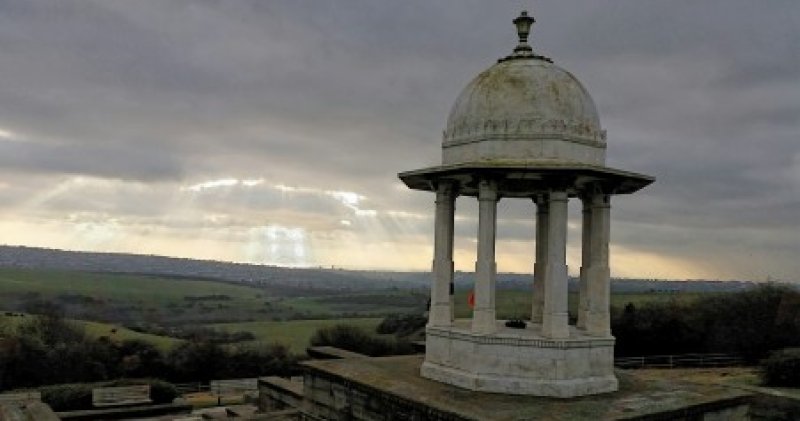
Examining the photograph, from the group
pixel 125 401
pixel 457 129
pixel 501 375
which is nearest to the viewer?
pixel 501 375

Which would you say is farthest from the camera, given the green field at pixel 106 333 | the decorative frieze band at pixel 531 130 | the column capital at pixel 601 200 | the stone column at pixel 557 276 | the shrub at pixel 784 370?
the green field at pixel 106 333

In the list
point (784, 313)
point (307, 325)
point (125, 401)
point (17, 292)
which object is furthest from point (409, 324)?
point (17, 292)

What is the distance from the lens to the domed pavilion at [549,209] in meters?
12.8

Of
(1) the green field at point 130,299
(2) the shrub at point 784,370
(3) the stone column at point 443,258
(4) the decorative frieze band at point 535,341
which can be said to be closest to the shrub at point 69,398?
(3) the stone column at point 443,258

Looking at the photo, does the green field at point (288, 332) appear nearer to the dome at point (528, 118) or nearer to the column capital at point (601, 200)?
the column capital at point (601, 200)

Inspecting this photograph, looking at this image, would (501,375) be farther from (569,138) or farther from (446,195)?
(569,138)

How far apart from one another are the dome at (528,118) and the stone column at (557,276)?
1.05 meters

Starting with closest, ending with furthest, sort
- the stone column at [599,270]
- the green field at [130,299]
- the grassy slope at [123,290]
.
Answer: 1. the stone column at [599,270]
2. the green field at [130,299]
3. the grassy slope at [123,290]

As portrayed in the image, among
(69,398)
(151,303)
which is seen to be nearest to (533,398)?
(69,398)

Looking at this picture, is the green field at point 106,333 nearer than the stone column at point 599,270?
No

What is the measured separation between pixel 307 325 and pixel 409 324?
2162cm

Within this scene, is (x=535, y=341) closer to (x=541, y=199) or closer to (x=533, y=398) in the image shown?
(x=533, y=398)

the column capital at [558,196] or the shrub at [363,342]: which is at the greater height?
the column capital at [558,196]

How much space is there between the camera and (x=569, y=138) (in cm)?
1339
